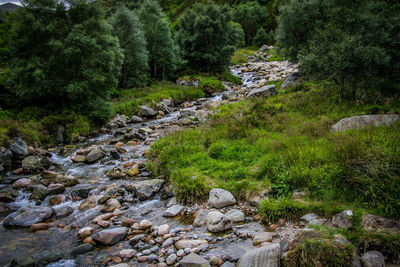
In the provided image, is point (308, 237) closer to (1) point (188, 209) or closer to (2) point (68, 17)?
(1) point (188, 209)

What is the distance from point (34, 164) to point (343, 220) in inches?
518

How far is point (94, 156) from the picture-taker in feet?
42.6

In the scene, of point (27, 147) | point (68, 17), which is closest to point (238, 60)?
point (68, 17)

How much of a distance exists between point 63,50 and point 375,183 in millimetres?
20394

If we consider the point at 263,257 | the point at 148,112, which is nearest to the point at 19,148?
the point at 148,112

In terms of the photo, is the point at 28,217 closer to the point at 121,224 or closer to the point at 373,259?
the point at 121,224

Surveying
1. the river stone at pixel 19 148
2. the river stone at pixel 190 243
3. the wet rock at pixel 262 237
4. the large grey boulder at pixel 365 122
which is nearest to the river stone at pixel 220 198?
the river stone at pixel 190 243

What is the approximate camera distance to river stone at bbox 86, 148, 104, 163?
42.1 ft

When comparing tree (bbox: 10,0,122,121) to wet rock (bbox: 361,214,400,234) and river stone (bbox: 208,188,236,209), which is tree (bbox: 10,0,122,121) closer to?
river stone (bbox: 208,188,236,209)

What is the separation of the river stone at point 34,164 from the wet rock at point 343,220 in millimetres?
12631

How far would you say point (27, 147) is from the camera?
1462 cm

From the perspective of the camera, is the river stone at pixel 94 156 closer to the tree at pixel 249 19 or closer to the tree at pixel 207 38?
the tree at pixel 207 38

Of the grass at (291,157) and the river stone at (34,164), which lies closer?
the grass at (291,157)

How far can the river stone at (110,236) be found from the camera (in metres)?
6.11
